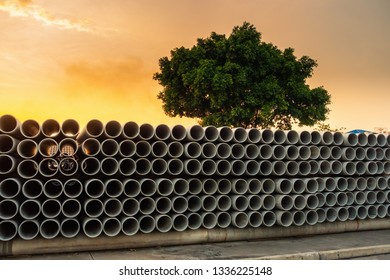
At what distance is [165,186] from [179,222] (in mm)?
558

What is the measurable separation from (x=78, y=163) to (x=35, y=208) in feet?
2.59

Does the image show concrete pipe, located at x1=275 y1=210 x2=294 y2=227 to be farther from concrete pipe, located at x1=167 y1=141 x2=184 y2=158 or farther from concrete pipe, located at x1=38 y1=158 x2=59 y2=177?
concrete pipe, located at x1=38 y1=158 x2=59 y2=177

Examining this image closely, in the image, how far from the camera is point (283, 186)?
6316mm

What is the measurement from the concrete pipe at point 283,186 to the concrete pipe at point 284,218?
32 centimetres

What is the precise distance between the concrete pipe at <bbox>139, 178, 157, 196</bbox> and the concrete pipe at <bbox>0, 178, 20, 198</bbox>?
5.09 feet

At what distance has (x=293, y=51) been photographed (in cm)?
2228

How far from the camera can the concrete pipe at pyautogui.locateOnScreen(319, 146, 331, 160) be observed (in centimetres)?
654

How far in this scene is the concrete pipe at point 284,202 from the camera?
6219mm

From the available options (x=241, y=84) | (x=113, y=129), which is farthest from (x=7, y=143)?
(x=241, y=84)

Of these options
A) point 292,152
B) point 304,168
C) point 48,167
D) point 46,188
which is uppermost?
point 292,152

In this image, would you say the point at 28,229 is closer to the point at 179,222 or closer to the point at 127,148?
the point at 127,148

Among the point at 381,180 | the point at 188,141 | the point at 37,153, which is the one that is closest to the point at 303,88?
the point at 381,180

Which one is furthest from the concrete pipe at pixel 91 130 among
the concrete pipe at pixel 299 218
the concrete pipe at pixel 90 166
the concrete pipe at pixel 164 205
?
the concrete pipe at pixel 299 218
